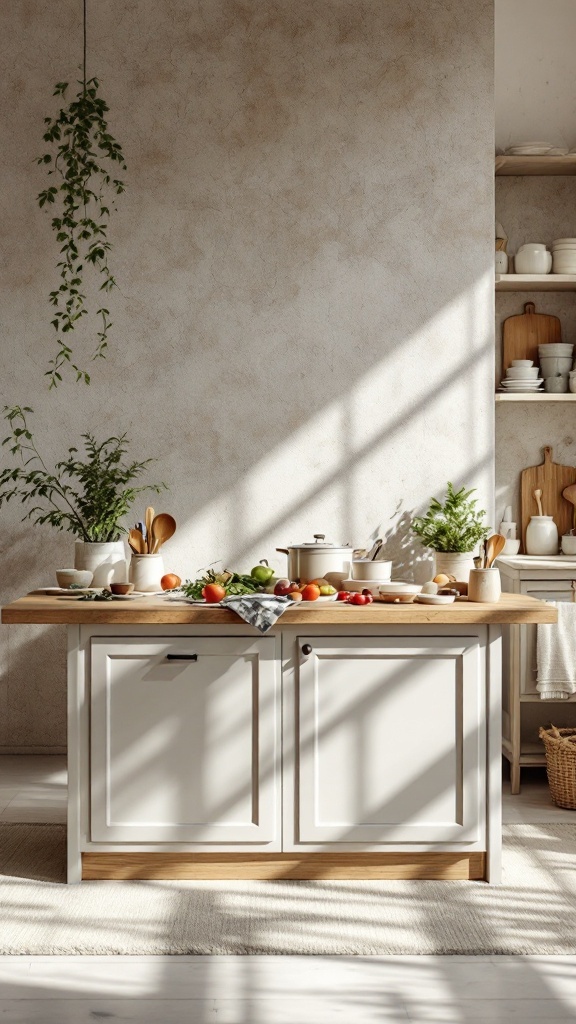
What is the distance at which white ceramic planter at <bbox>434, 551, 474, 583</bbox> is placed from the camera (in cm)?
400

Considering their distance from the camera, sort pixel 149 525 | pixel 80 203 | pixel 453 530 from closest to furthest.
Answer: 1. pixel 149 525
2. pixel 453 530
3. pixel 80 203

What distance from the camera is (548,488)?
4867 millimetres

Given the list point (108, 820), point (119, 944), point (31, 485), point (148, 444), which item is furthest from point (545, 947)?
point (31, 485)

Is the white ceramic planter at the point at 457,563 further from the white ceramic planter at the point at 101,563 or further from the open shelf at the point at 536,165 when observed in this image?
the open shelf at the point at 536,165

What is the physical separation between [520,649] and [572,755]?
0.49m

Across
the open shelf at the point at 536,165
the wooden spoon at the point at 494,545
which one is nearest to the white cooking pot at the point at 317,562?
the wooden spoon at the point at 494,545

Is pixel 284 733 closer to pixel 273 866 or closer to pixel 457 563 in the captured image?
pixel 273 866

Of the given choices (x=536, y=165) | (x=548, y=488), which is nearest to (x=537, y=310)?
(x=536, y=165)

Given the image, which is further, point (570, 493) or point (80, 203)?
point (570, 493)

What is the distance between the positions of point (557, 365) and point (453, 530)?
1.17m

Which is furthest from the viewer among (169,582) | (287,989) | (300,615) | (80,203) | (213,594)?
(80,203)

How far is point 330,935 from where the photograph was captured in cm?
277

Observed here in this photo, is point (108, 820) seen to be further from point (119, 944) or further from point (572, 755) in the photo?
point (572, 755)

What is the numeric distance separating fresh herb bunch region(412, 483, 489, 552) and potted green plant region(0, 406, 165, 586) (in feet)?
3.84
